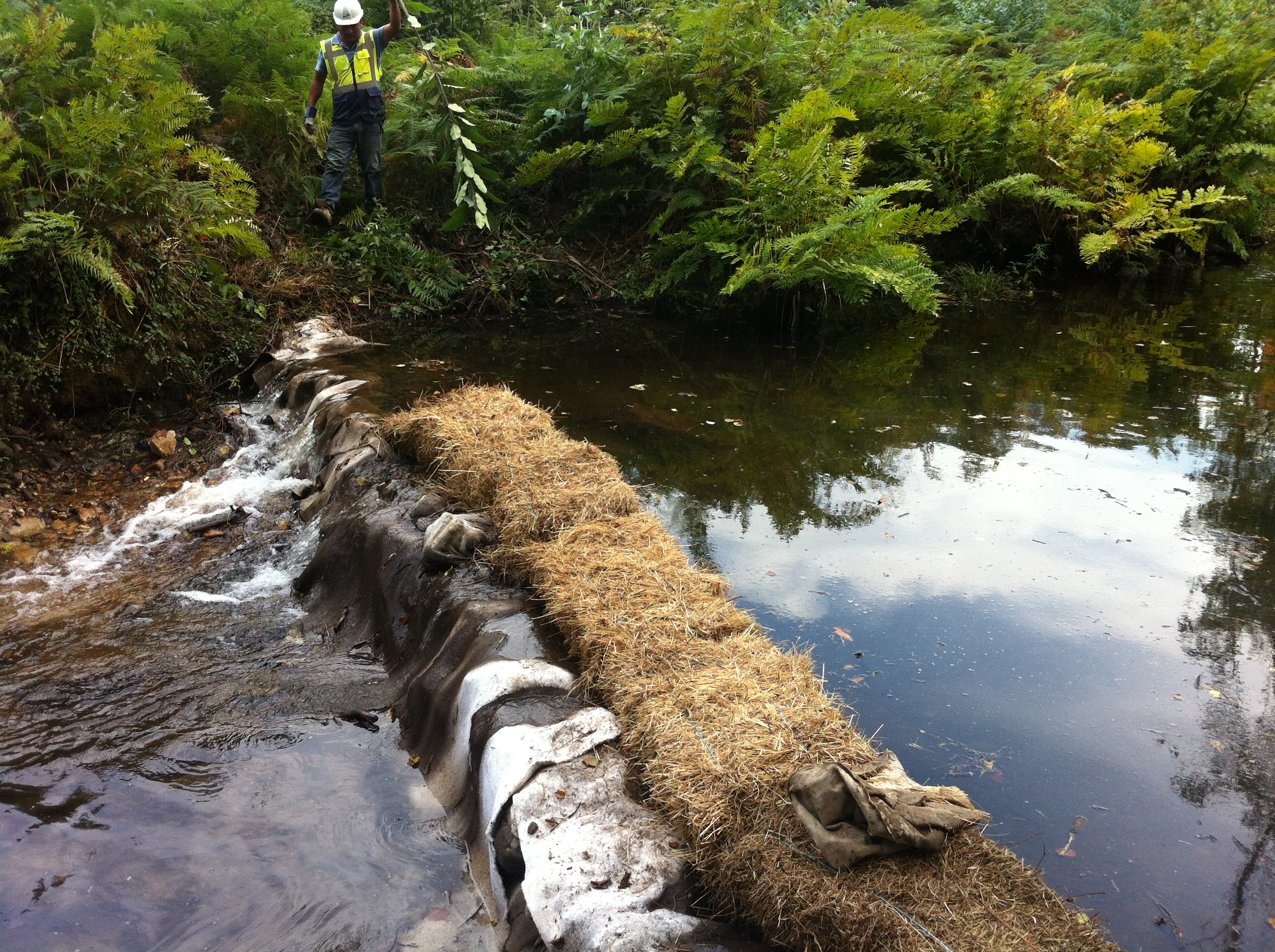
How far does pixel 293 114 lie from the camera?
882cm

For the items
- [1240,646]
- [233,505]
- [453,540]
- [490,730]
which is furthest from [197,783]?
[1240,646]

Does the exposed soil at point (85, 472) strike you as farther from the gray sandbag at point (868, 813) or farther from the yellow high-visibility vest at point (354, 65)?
the gray sandbag at point (868, 813)

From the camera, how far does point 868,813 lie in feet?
7.36

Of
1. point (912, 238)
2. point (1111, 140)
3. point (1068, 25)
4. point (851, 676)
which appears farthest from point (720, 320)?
point (1068, 25)

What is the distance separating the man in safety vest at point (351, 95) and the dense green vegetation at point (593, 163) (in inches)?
20.8

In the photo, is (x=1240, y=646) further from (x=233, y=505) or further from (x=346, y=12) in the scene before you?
(x=346, y=12)

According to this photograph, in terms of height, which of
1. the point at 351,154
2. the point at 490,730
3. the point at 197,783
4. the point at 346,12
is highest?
the point at 346,12

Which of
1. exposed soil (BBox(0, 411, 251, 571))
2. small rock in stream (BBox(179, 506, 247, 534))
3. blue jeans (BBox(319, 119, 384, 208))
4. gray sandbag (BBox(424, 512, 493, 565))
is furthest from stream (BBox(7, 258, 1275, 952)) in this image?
blue jeans (BBox(319, 119, 384, 208))

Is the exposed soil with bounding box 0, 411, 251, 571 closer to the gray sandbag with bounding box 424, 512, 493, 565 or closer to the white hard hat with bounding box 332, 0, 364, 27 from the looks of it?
the gray sandbag with bounding box 424, 512, 493, 565

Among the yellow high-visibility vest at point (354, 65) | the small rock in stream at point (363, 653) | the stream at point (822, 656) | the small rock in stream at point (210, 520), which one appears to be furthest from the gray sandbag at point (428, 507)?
the yellow high-visibility vest at point (354, 65)

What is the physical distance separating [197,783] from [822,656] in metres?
2.54

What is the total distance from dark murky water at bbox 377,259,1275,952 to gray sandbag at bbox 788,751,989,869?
0.57 m

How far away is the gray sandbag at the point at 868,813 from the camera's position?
2.25 metres

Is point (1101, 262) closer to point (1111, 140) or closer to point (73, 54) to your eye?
point (1111, 140)
